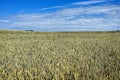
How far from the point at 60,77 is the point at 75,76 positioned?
0.37 metres

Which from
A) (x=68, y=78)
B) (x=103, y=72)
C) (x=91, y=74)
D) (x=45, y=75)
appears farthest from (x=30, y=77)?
(x=103, y=72)

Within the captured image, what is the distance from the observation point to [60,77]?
5379 millimetres

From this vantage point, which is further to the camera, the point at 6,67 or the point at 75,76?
the point at 6,67

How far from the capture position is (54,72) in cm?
585

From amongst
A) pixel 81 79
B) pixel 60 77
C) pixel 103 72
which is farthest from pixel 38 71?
pixel 103 72

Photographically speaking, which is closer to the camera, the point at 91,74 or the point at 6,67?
the point at 91,74

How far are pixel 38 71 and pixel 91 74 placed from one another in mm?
1477

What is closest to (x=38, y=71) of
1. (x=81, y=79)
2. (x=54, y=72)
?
(x=54, y=72)

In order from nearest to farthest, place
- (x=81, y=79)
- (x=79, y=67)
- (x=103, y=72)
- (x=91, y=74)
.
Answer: (x=81, y=79), (x=91, y=74), (x=103, y=72), (x=79, y=67)

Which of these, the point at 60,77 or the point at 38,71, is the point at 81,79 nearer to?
the point at 60,77

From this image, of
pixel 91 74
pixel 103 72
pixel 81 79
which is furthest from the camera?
pixel 103 72

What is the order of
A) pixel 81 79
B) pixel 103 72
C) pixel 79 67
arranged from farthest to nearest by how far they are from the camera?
pixel 79 67
pixel 103 72
pixel 81 79

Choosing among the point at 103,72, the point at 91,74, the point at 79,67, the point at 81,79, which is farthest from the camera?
the point at 79,67

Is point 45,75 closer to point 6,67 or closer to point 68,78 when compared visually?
point 68,78
